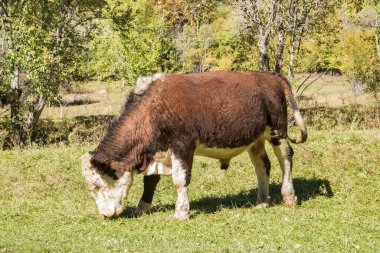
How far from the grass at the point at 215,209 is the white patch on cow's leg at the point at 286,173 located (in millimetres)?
247

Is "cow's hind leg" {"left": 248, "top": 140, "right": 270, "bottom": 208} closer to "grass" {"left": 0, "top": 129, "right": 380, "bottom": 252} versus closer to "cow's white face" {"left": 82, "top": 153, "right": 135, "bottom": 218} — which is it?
"grass" {"left": 0, "top": 129, "right": 380, "bottom": 252}

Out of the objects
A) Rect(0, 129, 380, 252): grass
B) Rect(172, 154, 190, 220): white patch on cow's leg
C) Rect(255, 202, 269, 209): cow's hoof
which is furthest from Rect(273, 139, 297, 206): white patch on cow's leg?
Rect(172, 154, 190, 220): white patch on cow's leg

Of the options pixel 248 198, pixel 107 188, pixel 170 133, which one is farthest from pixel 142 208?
pixel 248 198

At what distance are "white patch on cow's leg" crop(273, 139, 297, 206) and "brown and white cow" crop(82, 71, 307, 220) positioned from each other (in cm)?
78

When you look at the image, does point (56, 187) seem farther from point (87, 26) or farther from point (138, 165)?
point (87, 26)

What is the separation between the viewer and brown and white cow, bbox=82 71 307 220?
423 inches

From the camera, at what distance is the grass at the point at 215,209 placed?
9062mm

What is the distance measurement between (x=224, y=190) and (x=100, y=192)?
3.82 meters

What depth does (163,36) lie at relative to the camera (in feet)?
106

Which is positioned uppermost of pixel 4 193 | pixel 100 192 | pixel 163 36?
pixel 163 36

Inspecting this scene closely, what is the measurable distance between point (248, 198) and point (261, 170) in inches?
38.0

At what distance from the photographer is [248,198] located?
12898 mm

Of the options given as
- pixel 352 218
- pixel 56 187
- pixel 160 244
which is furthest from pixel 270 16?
pixel 160 244

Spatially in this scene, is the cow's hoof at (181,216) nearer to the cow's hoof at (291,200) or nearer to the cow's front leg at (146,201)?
the cow's front leg at (146,201)
